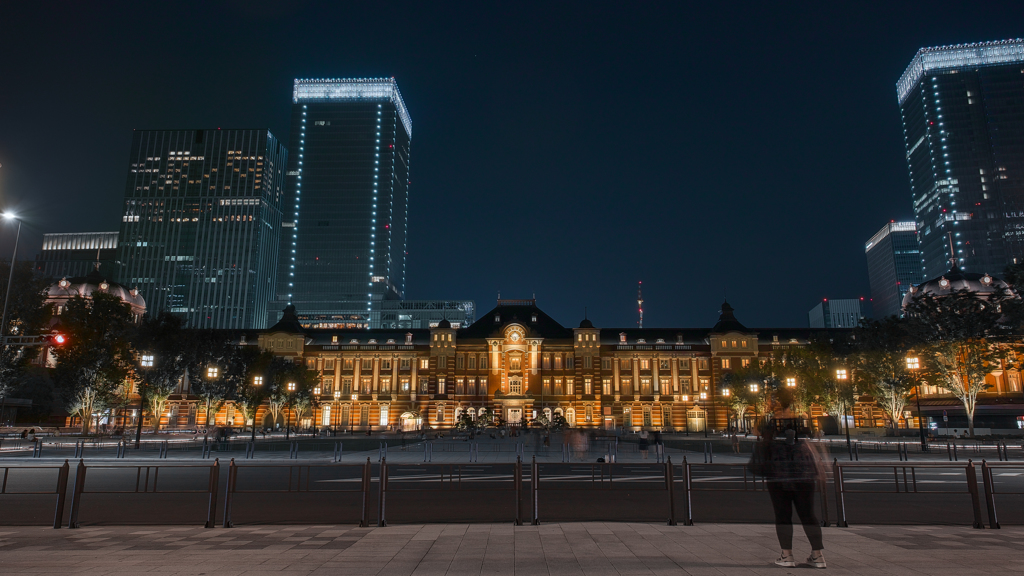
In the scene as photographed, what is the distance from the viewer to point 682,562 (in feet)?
26.9

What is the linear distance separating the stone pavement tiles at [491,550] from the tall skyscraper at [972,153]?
169009 millimetres

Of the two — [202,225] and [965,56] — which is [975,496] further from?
[965,56]

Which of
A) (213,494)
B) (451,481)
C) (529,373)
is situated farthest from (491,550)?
(529,373)

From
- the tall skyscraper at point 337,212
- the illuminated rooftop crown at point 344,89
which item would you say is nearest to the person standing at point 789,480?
the tall skyscraper at point 337,212

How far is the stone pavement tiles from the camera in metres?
7.91

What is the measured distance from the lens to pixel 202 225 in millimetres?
166750

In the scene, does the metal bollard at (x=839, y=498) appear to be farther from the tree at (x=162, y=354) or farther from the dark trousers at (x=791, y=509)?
the tree at (x=162, y=354)

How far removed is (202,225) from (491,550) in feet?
600

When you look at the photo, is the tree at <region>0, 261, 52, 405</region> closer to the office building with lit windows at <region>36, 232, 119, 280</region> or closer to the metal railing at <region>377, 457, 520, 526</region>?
the metal railing at <region>377, 457, 520, 526</region>

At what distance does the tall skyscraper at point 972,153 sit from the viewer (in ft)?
474

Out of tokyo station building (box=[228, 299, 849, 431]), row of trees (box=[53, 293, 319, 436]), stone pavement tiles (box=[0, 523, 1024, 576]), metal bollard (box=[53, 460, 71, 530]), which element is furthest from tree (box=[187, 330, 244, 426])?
stone pavement tiles (box=[0, 523, 1024, 576])

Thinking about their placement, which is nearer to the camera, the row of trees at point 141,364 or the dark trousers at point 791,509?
the dark trousers at point 791,509

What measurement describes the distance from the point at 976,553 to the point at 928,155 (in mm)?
190377

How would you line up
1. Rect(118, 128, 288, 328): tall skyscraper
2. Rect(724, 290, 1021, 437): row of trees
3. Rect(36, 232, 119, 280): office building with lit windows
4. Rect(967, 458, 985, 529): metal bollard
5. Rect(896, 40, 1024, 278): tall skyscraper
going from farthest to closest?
Rect(36, 232, 119, 280): office building with lit windows
Rect(118, 128, 288, 328): tall skyscraper
Rect(896, 40, 1024, 278): tall skyscraper
Rect(724, 290, 1021, 437): row of trees
Rect(967, 458, 985, 529): metal bollard
